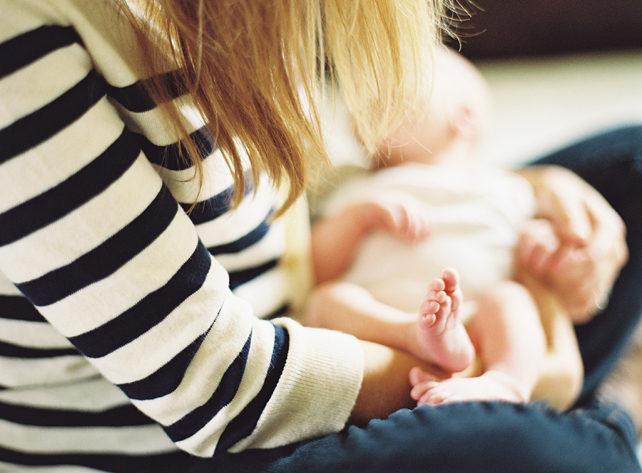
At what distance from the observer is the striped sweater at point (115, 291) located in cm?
30

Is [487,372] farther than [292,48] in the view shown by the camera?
Yes

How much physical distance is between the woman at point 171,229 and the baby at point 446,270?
5 cm

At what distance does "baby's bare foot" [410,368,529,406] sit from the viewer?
0.41 metres

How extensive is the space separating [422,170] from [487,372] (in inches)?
13.1

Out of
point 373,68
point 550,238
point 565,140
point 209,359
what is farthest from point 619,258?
point 565,140

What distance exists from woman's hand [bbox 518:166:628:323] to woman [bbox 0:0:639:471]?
0.20 meters

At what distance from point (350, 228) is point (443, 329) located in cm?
24

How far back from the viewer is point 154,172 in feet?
1.14

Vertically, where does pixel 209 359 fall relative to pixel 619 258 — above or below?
above

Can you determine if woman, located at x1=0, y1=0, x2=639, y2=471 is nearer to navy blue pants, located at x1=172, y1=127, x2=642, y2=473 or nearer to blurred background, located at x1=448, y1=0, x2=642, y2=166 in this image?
navy blue pants, located at x1=172, y1=127, x2=642, y2=473

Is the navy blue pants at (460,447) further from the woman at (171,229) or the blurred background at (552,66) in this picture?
the blurred background at (552,66)

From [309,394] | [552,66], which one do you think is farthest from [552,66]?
[309,394]

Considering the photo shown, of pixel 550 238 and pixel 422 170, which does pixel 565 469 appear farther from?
pixel 422 170

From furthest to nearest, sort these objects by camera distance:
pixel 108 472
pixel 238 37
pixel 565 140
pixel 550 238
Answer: pixel 565 140 < pixel 550 238 < pixel 108 472 < pixel 238 37
